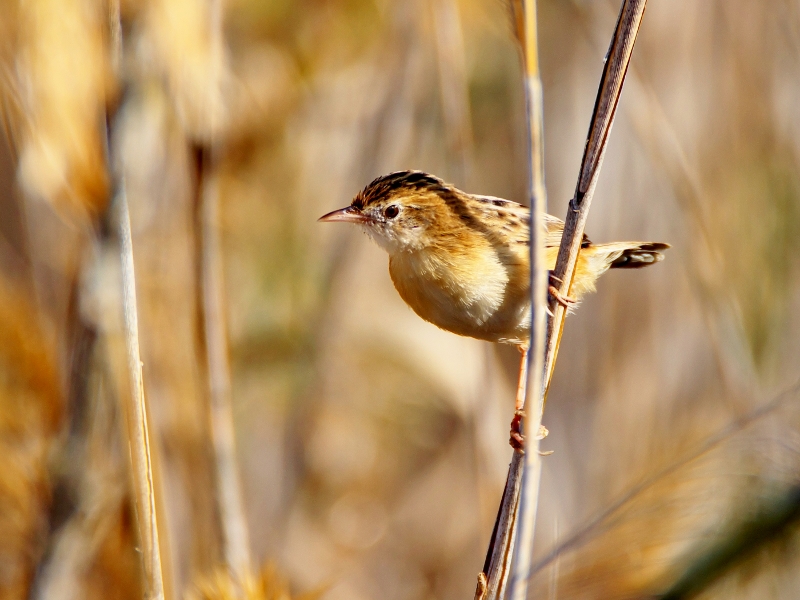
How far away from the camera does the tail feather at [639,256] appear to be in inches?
120

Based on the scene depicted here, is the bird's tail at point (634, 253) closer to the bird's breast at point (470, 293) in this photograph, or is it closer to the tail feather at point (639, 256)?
the tail feather at point (639, 256)

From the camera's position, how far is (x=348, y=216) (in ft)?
9.66

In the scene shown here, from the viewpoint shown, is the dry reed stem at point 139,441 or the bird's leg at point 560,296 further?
the bird's leg at point 560,296

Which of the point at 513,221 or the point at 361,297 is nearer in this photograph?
the point at 513,221

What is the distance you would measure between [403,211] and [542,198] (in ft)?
4.13

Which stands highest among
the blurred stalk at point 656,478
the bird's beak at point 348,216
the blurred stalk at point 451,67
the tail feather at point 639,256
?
the blurred stalk at point 451,67

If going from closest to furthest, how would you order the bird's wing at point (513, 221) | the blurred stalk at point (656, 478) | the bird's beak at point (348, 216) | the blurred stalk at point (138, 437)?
the blurred stalk at point (138, 437) → the blurred stalk at point (656, 478) → the bird's wing at point (513, 221) → the bird's beak at point (348, 216)

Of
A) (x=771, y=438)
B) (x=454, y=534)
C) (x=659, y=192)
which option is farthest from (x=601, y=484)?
(x=771, y=438)

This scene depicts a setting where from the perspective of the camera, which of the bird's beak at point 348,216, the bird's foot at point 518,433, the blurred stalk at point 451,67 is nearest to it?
the bird's foot at point 518,433

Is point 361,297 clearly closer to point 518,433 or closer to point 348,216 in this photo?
point 348,216

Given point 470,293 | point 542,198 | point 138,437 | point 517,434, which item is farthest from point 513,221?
point 138,437

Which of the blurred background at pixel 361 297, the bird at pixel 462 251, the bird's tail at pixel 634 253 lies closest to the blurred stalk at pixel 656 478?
the blurred background at pixel 361 297

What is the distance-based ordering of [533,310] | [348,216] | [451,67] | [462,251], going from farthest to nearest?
[451,67] → [348,216] → [462,251] → [533,310]

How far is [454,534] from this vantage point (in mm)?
4281
